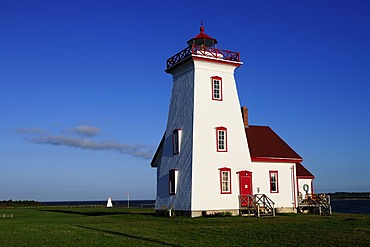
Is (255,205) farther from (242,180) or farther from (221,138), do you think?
(221,138)

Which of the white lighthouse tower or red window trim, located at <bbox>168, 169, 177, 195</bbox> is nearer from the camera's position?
the white lighthouse tower

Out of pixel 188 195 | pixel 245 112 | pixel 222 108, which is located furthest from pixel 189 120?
pixel 245 112

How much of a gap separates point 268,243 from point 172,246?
3148 millimetres

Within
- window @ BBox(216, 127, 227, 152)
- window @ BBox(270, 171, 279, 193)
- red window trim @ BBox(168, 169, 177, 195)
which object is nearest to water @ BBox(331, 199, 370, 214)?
window @ BBox(270, 171, 279, 193)

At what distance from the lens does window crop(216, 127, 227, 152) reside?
28.9 metres

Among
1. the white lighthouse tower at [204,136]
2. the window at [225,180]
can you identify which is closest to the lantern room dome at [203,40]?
the white lighthouse tower at [204,136]

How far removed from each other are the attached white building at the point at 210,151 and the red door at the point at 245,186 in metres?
0.07

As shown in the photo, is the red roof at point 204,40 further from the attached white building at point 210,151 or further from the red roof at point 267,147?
the red roof at point 267,147

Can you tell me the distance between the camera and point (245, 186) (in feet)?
96.8

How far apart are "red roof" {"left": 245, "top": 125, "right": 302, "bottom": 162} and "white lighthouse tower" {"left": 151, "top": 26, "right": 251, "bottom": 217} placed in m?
1.58

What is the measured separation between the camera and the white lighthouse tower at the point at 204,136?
27.9m

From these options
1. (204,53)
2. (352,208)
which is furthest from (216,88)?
(352,208)

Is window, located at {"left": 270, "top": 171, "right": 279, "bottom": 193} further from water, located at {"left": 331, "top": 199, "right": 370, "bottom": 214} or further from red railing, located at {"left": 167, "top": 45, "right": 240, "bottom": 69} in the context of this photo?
water, located at {"left": 331, "top": 199, "right": 370, "bottom": 214}

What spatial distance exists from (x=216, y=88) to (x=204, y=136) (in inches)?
136
